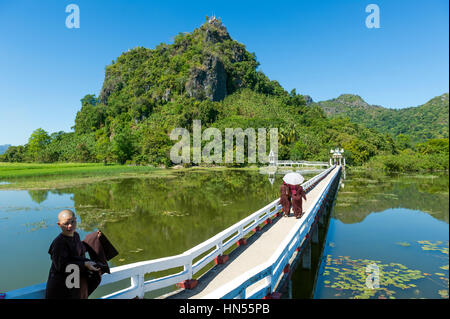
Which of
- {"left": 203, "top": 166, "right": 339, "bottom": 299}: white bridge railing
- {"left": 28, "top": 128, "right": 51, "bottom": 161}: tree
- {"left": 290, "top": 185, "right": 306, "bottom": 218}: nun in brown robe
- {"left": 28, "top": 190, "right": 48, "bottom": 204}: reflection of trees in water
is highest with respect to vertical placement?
{"left": 28, "top": 128, "right": 51, "bottom": 161}: tree

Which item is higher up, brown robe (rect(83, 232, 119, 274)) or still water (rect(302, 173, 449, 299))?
brown robe (rect(83, 232, 119, 274))

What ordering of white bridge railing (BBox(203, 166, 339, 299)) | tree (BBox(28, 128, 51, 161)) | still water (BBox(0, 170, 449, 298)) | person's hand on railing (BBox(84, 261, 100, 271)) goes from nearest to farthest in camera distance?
person's hand on railing (BBox(84, 261, 100, 271)), white bridge railing (BBox(203, 166, 339, 299)), still water (BBox(0, 170, 449, 298)), tree (BBox(28, 128, 51, 161))

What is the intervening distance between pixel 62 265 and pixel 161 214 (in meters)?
12.8

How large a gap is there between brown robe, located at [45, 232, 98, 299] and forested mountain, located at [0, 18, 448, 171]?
51901 mm

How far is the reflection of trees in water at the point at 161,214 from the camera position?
10.8 m

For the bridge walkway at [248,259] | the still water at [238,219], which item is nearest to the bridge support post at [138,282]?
the bridge walkway at [248,259]

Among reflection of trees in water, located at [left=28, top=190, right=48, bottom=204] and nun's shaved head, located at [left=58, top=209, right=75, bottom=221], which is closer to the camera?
nun's shaved head, located at [left=58, top=209, right=75, bottom=221]

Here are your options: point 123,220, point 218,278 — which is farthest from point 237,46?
point 218,278

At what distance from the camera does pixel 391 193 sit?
69.1 ft

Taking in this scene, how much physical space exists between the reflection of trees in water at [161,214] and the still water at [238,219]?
43 millimetres

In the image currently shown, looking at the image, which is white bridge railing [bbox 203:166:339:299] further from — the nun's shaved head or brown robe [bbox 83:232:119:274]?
the nun's shaved head

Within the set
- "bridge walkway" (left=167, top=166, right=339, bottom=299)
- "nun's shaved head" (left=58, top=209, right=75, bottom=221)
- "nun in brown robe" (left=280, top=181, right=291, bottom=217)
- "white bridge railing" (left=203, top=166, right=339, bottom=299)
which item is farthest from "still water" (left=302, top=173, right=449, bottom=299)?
"nun's shaved head" (left=58, top=209, right=75, bottom=221)

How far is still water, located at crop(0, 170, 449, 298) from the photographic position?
24.6 ft

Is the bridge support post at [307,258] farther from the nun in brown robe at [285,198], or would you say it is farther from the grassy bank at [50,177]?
the grassy bank at [50,177]
